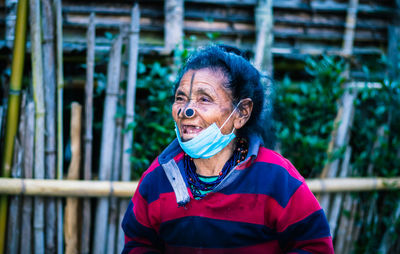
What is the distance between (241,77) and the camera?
1692 millimetres

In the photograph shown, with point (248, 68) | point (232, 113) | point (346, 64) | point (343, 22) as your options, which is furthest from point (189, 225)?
point (343, 22)

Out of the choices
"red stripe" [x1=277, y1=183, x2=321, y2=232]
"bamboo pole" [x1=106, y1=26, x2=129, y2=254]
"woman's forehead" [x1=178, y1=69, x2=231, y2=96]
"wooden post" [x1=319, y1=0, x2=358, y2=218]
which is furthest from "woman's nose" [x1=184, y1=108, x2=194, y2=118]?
"wooden post" [x1=319, y1=0, x2=358, y2=218]

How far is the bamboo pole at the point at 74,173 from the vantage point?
2422 millimetres

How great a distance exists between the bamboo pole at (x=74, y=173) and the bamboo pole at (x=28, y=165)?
0.27m

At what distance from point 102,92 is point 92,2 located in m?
1.28

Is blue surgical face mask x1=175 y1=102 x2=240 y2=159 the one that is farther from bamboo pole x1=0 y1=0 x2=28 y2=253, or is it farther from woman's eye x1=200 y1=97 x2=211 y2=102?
bamboo pole x1=0 y1=0 x2=28 y2=253

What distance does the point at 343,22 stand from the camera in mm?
3973

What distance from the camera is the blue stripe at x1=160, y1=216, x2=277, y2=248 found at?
1521 millimetres

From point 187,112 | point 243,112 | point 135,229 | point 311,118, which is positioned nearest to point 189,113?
point 187,112

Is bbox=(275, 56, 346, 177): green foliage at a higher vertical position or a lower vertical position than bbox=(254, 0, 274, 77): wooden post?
lower

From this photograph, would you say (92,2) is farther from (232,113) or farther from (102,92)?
(232,113)

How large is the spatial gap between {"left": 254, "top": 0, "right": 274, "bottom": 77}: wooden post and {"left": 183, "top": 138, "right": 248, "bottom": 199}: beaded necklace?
1.70m

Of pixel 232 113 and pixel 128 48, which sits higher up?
pixel 128 48

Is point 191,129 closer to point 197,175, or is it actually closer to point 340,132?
point 197,175
